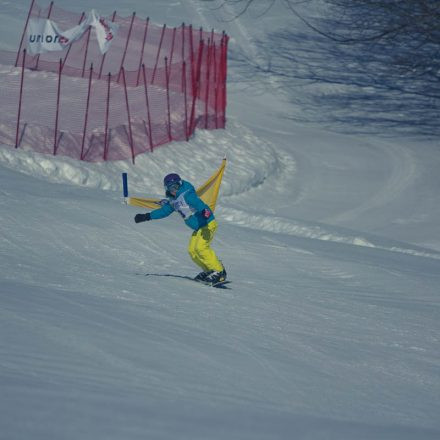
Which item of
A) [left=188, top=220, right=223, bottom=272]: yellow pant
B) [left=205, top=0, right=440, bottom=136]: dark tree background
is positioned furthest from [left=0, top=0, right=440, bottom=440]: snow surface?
[left=205, top=0, right=440, bottom=136]: dark tree background

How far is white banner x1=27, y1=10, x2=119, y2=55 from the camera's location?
1742 centimetres

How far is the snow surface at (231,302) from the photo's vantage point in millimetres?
6297

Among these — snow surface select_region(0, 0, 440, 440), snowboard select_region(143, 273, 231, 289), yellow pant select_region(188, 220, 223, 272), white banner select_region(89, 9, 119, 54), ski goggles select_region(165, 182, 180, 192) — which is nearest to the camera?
snow surface select_region(0, 0, 440, 440)

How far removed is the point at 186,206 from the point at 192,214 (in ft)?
0.43

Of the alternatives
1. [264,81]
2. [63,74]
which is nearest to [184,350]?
[63,74]

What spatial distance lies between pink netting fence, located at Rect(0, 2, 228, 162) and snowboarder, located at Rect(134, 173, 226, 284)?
23.1ft

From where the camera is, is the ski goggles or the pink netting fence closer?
the ski goggles

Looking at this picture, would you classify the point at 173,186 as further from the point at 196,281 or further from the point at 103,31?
the point at 103,31

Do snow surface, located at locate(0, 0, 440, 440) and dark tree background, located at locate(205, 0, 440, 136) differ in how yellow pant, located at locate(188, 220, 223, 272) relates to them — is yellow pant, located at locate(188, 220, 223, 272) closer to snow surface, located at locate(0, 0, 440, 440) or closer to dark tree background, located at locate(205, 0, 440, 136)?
snow surface, located at locate(0, 0, 440, 440)

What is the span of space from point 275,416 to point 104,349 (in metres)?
1.57

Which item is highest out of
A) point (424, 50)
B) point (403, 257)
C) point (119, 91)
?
point (424, 50)

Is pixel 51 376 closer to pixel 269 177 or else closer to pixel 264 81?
pixel 269 177

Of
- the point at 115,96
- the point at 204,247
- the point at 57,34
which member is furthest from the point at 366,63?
the point at 204,247

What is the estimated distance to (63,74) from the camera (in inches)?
858
